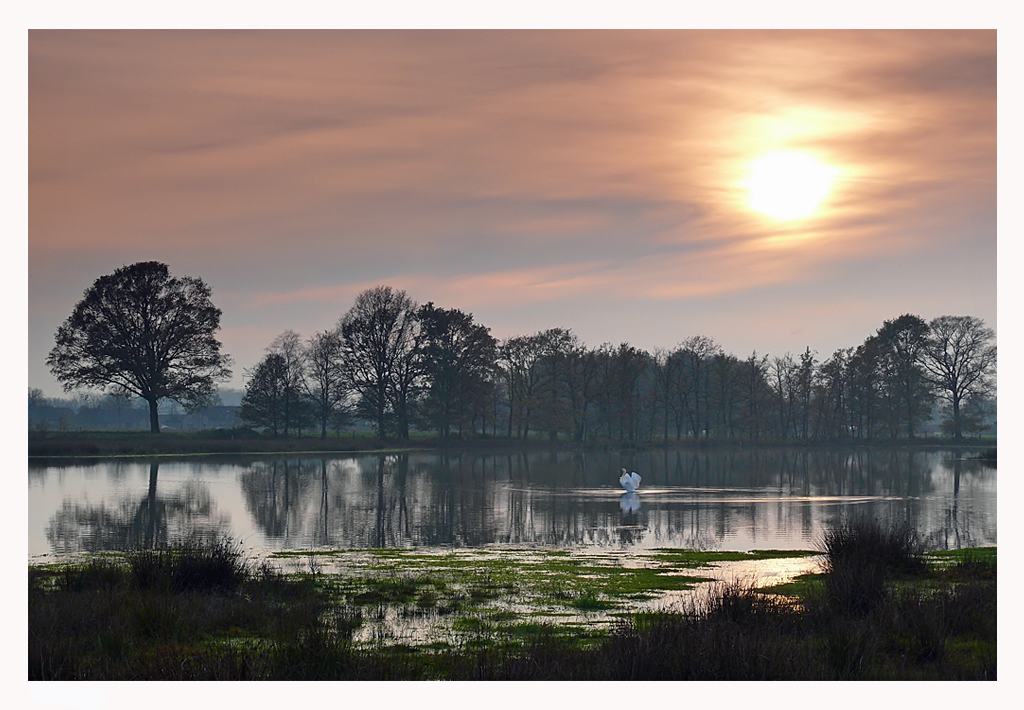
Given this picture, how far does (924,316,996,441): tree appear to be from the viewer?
74000 millimetres

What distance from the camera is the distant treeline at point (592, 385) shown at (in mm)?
78562

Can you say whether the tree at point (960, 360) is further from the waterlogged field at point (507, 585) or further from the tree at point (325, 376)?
the waterlogged field at point (507, 585)

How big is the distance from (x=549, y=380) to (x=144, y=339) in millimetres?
33868

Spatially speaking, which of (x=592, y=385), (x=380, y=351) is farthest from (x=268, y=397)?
(x=592, y=385)

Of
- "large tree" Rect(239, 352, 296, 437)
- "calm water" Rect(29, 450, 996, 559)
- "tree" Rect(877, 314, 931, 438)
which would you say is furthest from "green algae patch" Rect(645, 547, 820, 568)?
"tree" Rect(877, 314, 931, 438)

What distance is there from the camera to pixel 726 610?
33.0 ft

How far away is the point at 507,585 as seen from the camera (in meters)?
14.7

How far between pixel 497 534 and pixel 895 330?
224 ft

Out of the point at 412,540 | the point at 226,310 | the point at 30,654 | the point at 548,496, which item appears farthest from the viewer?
the point at 226,310

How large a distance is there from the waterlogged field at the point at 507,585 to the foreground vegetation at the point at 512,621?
0.06 meters

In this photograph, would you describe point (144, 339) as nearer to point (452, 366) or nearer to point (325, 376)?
point (325, 376)

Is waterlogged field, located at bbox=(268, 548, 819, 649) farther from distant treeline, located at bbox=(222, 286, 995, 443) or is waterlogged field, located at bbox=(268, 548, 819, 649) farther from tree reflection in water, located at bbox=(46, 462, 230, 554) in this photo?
distant treeline, located at bbox=(222, 286, 995, 443)

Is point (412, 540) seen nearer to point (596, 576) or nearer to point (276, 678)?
point (596, 576)
